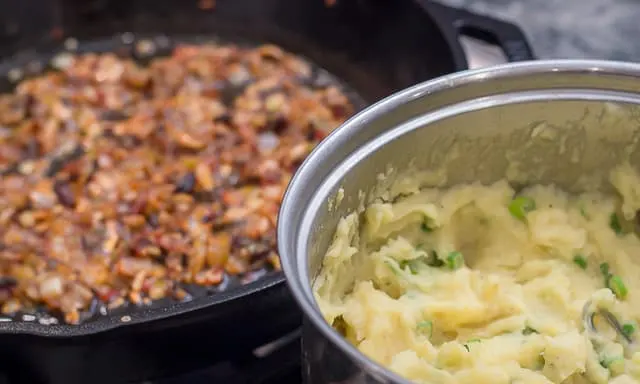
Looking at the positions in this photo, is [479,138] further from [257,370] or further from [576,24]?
[576,24]

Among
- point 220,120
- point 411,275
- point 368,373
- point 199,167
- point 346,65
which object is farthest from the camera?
point 346,65

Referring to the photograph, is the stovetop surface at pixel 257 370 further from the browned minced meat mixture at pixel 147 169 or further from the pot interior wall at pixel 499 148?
the pot interior wall at pixel 499 148

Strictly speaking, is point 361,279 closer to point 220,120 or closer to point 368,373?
point 368,373

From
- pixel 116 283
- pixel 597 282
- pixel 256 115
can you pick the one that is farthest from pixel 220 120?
pixel 597 282

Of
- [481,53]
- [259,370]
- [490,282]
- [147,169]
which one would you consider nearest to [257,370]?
[259,370]

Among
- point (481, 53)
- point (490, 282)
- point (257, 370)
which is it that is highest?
point (490, 282)

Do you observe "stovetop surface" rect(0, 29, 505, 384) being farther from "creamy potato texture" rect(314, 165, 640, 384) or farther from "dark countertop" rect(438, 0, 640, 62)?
"dark countertop" rect(438, 0, 640, 62)
